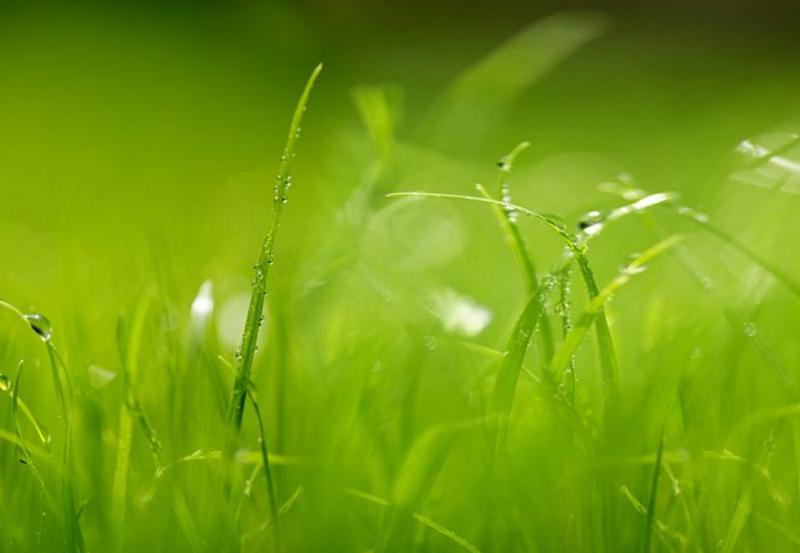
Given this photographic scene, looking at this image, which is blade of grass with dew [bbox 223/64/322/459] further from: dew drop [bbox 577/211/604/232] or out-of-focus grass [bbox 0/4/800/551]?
dew drop [bbox 577/211/604/232]

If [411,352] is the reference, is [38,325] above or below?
above

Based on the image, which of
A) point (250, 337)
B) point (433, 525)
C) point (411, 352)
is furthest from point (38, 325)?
point (411, 352)

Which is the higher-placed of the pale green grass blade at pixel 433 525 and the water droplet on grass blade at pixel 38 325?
the water droplet on grass blade at pixel 38 325

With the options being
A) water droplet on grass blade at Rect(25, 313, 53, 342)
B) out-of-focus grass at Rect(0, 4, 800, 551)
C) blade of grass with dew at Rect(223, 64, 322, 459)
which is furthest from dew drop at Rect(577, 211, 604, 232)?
water droplet on grass blade at Rect(25, 313, 53, 342)

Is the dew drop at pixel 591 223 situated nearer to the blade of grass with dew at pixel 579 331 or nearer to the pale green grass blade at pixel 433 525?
the blade of grass with dew at pixel 579 331

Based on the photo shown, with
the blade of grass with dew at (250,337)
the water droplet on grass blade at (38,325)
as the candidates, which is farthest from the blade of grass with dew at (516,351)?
the water droplet on grass blade at (38,325)

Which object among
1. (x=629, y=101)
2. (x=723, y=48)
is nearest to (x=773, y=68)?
(x=723, y=48)

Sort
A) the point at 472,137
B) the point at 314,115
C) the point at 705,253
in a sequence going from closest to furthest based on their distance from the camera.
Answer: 1. the point at 705,253
2. the point at 472,137
3. the point at 314,115

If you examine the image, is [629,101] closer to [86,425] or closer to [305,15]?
[305,15]

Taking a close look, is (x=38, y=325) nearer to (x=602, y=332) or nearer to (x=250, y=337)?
(x=250, y=337)
